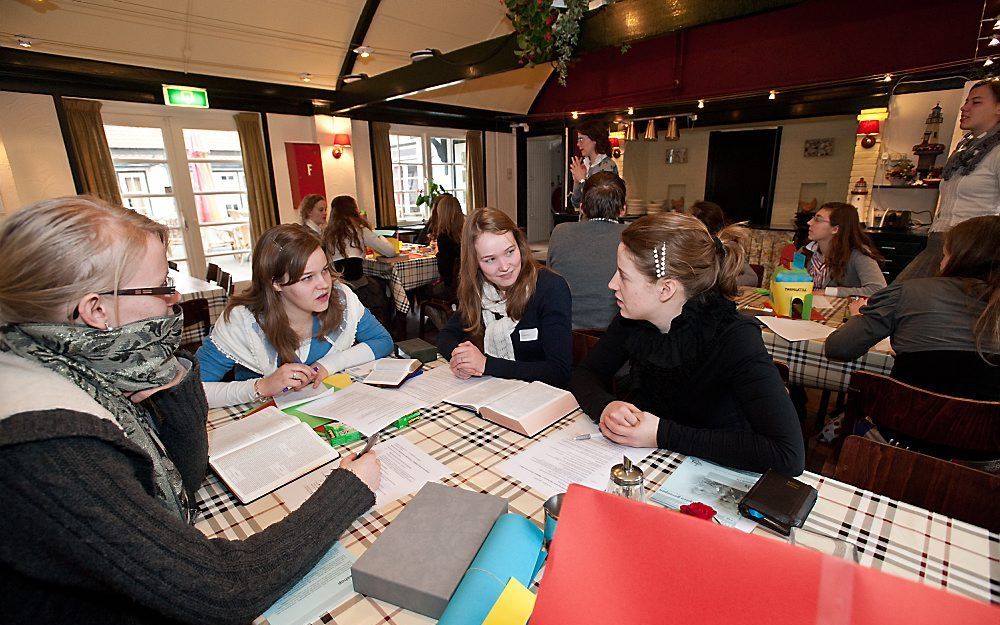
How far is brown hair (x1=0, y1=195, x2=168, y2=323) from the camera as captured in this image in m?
0.76

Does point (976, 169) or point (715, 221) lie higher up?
point (976, 169)

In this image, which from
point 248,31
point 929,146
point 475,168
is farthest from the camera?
point 475,168

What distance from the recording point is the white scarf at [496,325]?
79.6 inches

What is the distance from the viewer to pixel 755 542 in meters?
0.34

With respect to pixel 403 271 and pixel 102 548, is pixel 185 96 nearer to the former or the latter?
pixel 403 271

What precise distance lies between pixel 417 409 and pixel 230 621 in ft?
2.43

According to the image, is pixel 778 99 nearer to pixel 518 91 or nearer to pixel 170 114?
pixel 518 91

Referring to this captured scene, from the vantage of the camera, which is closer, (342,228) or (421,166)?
(342,228)

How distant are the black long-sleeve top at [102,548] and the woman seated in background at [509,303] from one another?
114cm

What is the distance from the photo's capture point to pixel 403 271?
454 cm

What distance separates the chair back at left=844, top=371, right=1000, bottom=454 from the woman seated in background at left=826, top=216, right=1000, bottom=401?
0.28 meters

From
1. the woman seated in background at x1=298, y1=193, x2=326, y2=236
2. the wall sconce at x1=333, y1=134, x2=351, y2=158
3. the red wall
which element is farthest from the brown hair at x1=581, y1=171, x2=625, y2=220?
the wall sconce at x1=333, y1=134, x2=351, y2=158

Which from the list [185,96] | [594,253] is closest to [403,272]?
[594,253]

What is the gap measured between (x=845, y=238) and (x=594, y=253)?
1.70 metres
